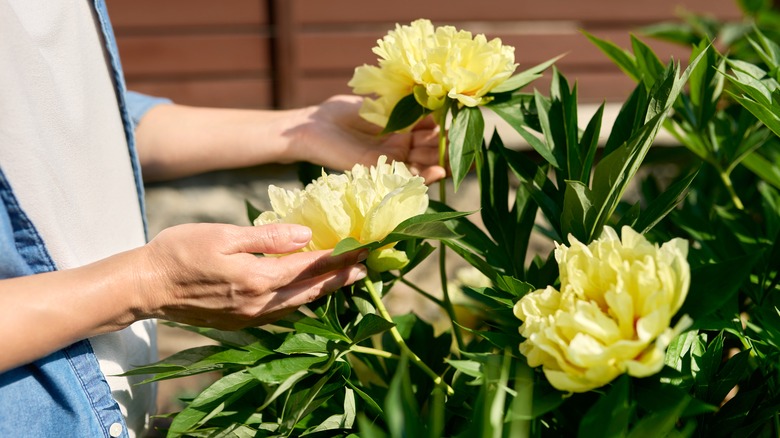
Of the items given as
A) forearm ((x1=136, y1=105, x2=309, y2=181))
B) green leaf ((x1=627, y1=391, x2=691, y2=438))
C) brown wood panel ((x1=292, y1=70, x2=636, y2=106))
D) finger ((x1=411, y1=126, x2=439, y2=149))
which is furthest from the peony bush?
brown wood panel ((x1=292, y1=70, x2=636, y2=106))

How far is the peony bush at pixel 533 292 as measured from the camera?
0.52 m

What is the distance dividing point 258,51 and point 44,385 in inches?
88.4

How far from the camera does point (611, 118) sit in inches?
105

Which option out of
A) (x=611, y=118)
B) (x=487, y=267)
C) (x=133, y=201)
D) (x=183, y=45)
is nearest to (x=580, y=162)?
(x=487, y=267)

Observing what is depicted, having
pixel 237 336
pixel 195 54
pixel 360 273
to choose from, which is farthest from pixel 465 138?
pixel 195 54

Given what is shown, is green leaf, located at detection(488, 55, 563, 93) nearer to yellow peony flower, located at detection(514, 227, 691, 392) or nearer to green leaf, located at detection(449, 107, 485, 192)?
green leaf, located at detection(449, 107, 485, 192)

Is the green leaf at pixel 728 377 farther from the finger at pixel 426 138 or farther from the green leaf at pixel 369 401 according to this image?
the finger at pixel 426 138

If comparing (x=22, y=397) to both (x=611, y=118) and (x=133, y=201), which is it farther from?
(x=611, y=118)

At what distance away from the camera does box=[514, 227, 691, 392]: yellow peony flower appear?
50cm

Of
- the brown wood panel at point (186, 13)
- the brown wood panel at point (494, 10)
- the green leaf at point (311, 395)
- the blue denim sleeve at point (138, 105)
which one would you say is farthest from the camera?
the brown wood panel at point (494, 10)

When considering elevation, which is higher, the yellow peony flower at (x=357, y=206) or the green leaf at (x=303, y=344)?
the yellow peony flower at (x=357, y=206)

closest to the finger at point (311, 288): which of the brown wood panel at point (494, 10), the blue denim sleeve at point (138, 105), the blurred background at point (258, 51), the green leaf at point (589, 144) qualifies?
the green leaf at point (589, 144)

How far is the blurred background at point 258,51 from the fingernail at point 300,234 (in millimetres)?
2033

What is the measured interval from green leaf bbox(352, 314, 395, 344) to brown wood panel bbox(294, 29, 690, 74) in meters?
2.16
